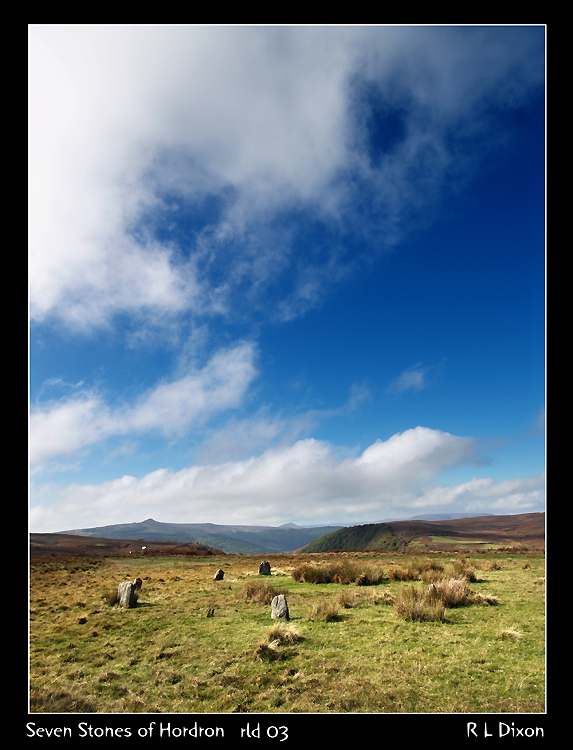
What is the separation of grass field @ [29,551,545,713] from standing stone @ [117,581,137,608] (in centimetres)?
52

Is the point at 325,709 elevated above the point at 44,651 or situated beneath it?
elevated above

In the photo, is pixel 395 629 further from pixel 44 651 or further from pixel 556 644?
pixel 44 651

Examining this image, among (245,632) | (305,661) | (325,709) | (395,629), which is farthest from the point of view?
(245,632)

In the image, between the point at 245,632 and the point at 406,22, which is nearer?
the point at 406,22

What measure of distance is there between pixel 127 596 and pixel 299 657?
454 inches

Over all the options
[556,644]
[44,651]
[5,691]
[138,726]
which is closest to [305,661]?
[138,726]

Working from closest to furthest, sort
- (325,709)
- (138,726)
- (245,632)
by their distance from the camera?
(138,726), (325,709), (245,632)

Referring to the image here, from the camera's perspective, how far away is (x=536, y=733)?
5297 millimetres

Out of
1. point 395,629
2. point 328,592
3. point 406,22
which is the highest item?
point 406,22

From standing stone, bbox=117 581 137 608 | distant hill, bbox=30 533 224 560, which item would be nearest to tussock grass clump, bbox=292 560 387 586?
standing stone, bbox=117 581 137 608

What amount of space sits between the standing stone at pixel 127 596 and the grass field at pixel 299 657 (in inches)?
20.3

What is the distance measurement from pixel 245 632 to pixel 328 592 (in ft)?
24.6

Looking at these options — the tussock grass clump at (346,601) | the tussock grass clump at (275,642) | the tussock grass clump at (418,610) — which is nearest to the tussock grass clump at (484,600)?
the tussock grass clump at (418,610)

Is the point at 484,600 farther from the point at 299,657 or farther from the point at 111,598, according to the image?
the point at 111,598
